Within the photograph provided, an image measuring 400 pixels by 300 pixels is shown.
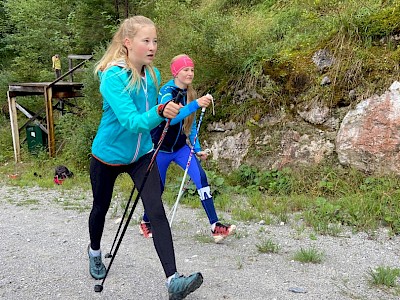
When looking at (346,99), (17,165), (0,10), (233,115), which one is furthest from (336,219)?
(0,10)

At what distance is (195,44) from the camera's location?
8.65 meters

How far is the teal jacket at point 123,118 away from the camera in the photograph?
335 centimetres

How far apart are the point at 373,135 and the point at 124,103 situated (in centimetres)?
461

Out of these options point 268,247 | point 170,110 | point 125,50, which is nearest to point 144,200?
point 170,110

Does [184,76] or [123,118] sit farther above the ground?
[184,76]

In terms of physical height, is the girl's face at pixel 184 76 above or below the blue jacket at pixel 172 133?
above

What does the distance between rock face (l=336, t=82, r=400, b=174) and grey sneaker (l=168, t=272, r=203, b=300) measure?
4.21m

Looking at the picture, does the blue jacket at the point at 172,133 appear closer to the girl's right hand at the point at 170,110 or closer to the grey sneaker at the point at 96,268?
the grey sneaker at the point at 96,268

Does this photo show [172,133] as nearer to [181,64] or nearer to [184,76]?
[184,76]

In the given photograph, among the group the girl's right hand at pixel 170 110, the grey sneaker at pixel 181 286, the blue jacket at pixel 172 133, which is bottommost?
the grey sneaker at pixel 181 286

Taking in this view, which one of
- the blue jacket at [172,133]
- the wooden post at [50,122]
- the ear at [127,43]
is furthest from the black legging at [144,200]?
the wooden post at [50,122]

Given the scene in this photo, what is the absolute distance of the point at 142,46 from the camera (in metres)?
3.55

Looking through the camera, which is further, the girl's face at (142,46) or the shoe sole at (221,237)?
the shoe sole at (221,237)

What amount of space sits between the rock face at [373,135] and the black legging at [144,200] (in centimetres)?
410
